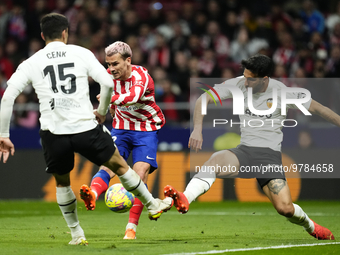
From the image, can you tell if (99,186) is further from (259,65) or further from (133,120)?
(259,65)

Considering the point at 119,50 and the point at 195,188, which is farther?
the point at 119,50

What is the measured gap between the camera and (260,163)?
635 centimetres

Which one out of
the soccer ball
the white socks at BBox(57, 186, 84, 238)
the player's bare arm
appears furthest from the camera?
the soccer ball

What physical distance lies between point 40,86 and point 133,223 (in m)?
A: 2.13

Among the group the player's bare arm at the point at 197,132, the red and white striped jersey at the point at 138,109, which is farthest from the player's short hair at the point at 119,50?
the player's bare arm at the point at 197,132

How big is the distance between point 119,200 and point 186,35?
8.95m

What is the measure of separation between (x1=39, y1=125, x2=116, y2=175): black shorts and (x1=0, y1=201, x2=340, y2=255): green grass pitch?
84 cm

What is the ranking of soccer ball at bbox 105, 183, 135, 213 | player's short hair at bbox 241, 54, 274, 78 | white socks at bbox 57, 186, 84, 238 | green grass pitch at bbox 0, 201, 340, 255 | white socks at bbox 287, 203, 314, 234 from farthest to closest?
player's short hair at bbox 241, 54, 274, 78 → white socks at bbox 287, 203, 314, 234 → soccer ball at bbox 105, 183, 135, 213 → white socks at bbox 57, 186, 84, 238 → green grass pitch at bbox 0, 201, 340, 255

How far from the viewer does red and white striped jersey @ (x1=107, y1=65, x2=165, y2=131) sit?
263 inches

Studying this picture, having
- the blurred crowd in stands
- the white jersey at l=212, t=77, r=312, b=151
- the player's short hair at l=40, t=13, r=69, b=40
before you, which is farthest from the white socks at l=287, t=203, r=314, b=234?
the blurred crowd in stands

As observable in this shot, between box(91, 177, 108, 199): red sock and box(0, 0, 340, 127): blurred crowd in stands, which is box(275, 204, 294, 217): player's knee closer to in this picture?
box(91, 177, 108, 199): red sock

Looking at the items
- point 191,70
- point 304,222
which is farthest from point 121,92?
point 191,70

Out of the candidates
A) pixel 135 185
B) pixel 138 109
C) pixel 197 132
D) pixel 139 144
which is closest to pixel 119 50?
pixel 138 109

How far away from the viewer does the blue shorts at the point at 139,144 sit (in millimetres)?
6723
